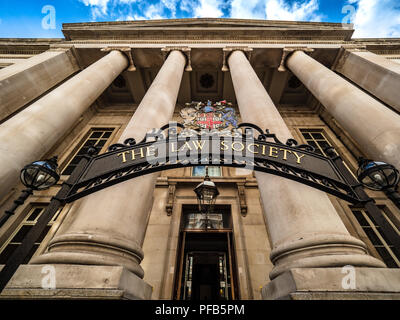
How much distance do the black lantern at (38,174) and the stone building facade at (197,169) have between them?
0.74m

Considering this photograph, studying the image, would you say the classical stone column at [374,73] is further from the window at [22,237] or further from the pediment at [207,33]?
the window at [22,237]

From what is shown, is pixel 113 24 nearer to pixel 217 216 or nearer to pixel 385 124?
pixel 217 216

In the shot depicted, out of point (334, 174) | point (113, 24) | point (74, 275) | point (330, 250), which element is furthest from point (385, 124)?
point (113, 24)

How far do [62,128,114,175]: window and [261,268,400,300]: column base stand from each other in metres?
11.2

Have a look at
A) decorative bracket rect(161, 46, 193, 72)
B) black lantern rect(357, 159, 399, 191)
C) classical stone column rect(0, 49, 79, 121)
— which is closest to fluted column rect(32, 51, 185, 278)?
black lantern rect(357, 159, 399, 191)

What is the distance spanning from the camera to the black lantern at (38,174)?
2.89 meters

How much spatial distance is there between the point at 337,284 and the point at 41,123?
24.5 ft

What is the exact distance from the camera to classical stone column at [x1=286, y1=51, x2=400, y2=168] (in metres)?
4.49

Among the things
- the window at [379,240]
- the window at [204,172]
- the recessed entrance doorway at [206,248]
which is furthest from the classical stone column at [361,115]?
the window at [204,172]

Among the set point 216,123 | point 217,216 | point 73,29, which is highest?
point 73,29

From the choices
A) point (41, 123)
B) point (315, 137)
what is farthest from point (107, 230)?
point (315, 137)

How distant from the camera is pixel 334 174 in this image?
329 cm

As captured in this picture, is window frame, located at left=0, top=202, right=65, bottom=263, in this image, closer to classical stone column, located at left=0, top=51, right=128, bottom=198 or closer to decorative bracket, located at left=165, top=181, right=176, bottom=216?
classical stone column, located at left=0, top=51, right=128, bottom=198

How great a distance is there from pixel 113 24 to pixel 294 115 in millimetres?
14576
